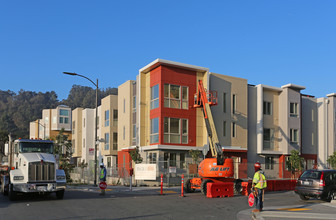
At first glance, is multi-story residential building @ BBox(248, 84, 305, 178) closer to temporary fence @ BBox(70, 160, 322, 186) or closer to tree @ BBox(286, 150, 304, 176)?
temporary fence @ BBox(70, 160, 322, 186)

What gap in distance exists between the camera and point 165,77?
3456 cm

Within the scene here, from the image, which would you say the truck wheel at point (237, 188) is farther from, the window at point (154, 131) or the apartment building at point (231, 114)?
the apartment building at point (231, 114)

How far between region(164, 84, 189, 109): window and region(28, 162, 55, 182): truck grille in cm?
1748

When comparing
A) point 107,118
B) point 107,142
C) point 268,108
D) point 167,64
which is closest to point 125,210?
point 167,64

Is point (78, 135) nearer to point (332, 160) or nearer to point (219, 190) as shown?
point (332, 160)

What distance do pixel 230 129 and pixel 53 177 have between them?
22.8 m

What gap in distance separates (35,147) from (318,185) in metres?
13.3

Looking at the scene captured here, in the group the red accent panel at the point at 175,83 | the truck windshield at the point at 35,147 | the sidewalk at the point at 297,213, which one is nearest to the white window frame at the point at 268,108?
the red accent panel at the point at 175,83

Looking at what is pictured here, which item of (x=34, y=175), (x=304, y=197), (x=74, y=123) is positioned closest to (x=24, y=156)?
(x=34, y=175)

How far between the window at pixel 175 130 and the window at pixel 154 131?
71 cm

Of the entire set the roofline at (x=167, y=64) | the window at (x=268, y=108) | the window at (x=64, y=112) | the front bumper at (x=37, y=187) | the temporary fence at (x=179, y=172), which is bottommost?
the temporary fence at (x=179, y=172)

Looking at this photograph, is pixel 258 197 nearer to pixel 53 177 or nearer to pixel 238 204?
pixel 238 204

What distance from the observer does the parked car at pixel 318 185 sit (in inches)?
693

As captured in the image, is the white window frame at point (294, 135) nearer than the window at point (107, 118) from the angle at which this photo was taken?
Yes
